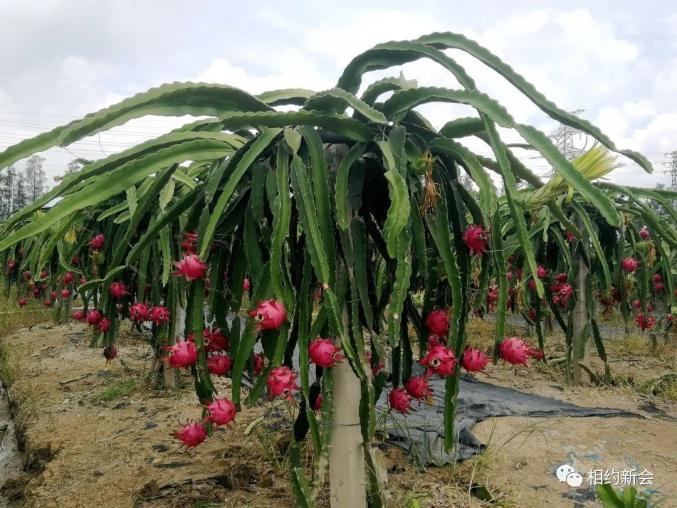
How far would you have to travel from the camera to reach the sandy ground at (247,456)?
208 cm

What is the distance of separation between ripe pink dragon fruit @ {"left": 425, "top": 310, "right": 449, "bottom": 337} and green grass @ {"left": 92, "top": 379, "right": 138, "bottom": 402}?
3.00 metres

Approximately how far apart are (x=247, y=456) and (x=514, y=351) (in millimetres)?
1500

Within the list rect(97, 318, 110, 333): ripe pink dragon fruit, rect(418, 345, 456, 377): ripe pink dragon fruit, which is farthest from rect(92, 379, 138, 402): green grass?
rect(418, 345, 456, 377): ripe pink dragon fruit

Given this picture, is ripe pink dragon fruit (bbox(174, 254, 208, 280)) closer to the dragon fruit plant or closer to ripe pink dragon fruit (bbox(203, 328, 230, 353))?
the dragon fruit plant

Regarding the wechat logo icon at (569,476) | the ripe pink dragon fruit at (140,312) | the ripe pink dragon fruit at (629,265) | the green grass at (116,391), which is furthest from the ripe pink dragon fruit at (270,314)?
the green grass at (116,391)

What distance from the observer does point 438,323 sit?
4.64 feet

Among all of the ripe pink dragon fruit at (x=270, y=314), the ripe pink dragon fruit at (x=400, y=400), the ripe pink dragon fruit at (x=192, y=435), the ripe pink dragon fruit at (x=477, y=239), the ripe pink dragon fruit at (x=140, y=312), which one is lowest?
the ripe pink dragon fruit at (x=192, y=435)

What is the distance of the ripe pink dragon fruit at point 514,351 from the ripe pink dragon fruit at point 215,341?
29.2 inches

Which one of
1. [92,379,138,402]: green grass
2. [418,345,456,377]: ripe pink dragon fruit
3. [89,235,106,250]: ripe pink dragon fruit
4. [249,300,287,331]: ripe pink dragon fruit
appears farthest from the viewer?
[92,379,138,402]: green grass

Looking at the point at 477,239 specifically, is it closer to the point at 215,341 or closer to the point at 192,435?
the point at 215,341

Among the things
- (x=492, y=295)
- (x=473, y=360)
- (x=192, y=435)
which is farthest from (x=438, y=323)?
(x=492, y=295)

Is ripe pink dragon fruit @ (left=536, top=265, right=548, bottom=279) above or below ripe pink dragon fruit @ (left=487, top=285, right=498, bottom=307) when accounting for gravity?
above

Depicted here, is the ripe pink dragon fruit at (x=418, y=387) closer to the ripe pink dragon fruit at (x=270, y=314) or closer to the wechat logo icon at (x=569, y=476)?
the ripe pink dragon fruit at (x=270, y=314)

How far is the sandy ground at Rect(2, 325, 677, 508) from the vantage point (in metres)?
2.08
